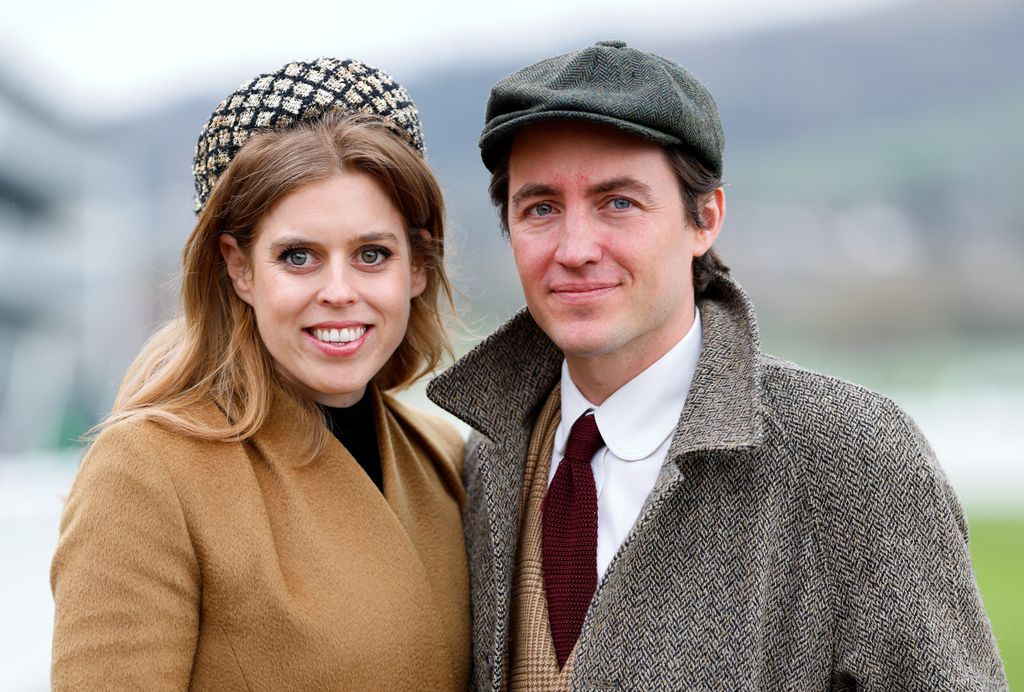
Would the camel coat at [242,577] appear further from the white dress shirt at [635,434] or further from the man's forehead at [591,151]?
the man's forehead at [591,151]

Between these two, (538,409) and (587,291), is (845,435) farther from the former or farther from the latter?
(538,409)

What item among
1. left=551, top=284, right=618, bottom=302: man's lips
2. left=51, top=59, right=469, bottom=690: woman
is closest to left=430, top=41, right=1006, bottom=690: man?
left=551, top=284, right=618, bottom=302: man's lips

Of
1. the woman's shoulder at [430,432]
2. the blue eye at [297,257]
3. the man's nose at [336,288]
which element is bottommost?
the woman's shoulder at [430,432]

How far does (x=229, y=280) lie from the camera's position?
2973 millimetres

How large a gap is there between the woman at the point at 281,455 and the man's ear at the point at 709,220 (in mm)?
655

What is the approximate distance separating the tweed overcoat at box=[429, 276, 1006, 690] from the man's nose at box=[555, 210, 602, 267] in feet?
1.37

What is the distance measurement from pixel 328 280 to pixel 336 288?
0.11 feet

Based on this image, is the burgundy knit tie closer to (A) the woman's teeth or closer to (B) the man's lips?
(B) the man's lips

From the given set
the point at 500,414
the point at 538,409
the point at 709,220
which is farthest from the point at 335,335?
the point at 709,220

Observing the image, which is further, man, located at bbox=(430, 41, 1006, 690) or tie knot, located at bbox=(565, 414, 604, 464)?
tie knot, located at bbox=(565, 414, 604, 464)

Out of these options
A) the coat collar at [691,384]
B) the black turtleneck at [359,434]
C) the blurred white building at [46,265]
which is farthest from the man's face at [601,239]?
the blurred white building at [46,265]

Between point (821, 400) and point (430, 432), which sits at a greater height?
point (821, 400)

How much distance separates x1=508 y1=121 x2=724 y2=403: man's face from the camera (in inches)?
109

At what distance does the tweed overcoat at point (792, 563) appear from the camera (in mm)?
2482
